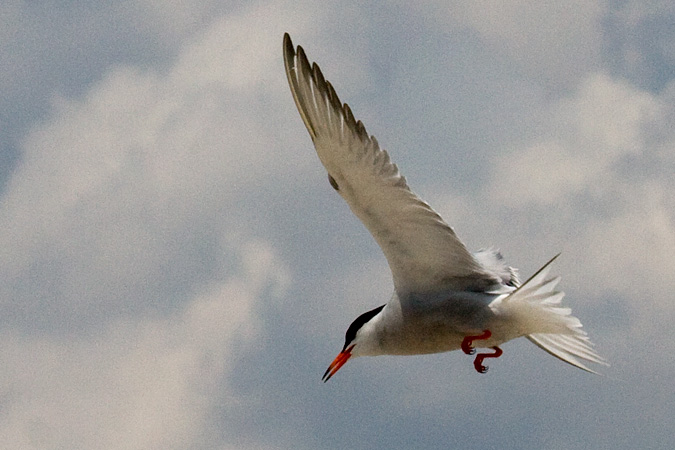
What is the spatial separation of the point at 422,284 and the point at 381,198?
3.61 feet

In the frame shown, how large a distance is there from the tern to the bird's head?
18 mm

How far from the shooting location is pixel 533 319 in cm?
893

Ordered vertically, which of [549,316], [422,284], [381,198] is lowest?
[549,316]

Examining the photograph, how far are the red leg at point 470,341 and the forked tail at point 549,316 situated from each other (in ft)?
0.97

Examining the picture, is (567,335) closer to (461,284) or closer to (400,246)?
(461,284)

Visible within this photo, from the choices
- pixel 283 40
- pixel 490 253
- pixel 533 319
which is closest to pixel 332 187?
pixel 283 40

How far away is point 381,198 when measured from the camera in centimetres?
837

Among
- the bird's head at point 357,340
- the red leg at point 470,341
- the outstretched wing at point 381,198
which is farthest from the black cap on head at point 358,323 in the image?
the red leg at point 470,341

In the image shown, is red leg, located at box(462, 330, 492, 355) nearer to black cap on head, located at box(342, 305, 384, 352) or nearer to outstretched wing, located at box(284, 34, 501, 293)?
outstretched wing, located at box(284, 34, 501, 293)

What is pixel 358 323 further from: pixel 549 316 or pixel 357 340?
pixel 549 316

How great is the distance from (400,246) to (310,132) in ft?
4.62

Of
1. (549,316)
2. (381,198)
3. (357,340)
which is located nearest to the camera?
(381,198)

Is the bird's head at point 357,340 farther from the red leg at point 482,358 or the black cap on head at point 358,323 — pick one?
the red leg at point 482,358

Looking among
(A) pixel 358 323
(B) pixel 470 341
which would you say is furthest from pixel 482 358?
(A) pixel 358 323
